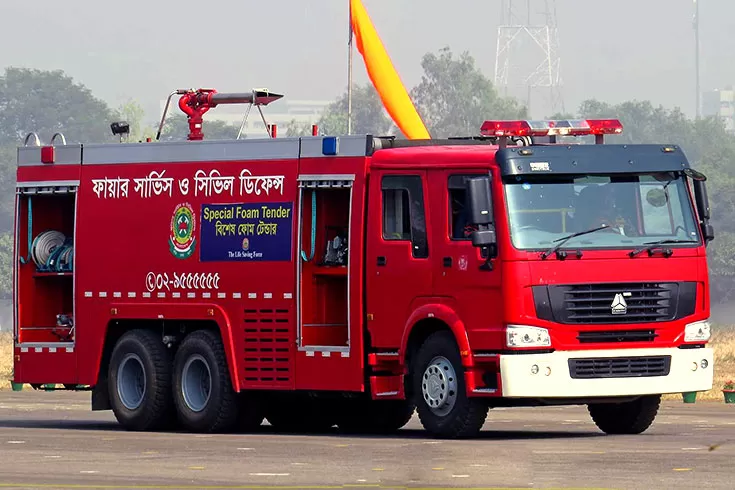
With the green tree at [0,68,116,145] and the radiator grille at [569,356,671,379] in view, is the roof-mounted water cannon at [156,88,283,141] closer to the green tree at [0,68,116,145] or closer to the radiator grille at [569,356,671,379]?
the radiator grille at [569,356,671,379]

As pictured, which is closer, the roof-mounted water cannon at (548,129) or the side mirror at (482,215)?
the side mirror at (482,215)

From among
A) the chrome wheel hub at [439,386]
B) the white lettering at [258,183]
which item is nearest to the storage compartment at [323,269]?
the white lettering at [258,183]

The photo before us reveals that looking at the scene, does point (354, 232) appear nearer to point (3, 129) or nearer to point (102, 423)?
point (102, 423)

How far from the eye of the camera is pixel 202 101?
2534 cm

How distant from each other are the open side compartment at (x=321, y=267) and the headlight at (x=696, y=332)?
144 inches

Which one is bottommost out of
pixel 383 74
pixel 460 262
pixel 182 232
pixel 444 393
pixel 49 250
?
pixel 444 393

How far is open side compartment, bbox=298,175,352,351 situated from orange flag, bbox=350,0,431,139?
7580mm

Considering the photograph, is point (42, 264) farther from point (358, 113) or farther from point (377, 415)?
point (358, 113)

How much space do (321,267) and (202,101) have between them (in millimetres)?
4934

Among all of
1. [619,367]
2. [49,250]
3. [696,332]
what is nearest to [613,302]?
[619,367]

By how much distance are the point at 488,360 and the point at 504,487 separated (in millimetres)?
4983

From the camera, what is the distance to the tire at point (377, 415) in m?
22.8

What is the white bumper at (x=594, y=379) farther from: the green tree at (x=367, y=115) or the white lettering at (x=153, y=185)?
the green tree at (x=367, y=115)

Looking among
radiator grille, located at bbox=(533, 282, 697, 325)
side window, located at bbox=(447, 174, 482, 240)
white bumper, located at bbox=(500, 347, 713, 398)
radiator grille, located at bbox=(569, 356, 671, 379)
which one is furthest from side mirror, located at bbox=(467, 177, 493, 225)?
radiator grille, located at bbox=(569, 356, 671, 379)
